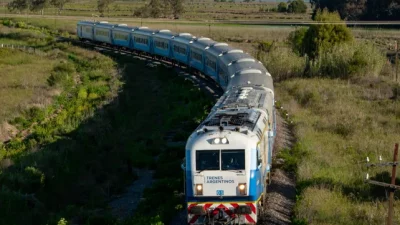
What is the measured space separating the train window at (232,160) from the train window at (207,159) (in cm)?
16

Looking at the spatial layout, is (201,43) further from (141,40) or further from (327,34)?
(141,40)

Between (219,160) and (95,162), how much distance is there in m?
10.6

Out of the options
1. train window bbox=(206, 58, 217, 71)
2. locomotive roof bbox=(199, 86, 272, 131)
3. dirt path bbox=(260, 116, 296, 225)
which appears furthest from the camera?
train window bbox=(206, 58, 217, 71)

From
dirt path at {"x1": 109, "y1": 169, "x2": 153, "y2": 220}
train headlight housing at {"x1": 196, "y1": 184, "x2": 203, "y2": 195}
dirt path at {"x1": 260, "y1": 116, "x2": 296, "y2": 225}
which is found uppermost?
train headlight housing at {"x1": 196, "y1": 184, "x2": 203, "y2": 195}

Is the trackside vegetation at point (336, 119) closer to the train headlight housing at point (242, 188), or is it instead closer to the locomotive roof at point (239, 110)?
the train headlight housing at point (242, 188)

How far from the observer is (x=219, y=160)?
1460 cm

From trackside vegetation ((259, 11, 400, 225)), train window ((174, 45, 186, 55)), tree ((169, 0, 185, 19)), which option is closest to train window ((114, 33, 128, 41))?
train window ((174, 45, 186, 55))

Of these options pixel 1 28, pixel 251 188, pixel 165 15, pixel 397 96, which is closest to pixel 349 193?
pixel 251 188

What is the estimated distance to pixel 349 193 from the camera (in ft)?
59.2

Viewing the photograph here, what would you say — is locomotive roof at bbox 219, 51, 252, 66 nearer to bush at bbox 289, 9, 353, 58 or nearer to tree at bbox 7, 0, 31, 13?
bush at bbox 289, 9, 353, 58

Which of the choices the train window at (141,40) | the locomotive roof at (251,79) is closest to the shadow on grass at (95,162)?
the locomotive roof at (251,79)

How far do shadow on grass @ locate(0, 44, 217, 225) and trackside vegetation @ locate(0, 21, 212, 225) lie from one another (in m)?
0.03

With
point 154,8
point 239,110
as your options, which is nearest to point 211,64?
point 239,110

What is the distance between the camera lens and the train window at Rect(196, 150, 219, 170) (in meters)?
14.6
